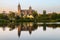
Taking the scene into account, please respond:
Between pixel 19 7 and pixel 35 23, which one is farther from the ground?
pixel 19 7

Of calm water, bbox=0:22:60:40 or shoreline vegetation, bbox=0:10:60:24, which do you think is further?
shoreline vegetation, bbox=0:10:60:24

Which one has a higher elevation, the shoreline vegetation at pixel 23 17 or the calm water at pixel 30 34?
the shoreline vegetation at pixel 23 17

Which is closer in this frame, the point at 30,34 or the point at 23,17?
the point at 30,34

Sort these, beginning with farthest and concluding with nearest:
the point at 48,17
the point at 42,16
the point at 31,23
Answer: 1. the point at 31,23
2. the point at 48,17
3. the point at 42,16

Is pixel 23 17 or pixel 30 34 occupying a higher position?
pixel 23 17

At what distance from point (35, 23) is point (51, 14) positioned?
1207 millimetres

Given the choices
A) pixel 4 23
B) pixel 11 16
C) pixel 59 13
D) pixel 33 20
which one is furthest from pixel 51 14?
pixel 4 23

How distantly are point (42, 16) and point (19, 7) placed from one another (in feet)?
4.00

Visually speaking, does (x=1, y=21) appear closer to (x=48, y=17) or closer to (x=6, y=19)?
(x=6, y=19)

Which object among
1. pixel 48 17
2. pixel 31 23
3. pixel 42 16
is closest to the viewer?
pixel 42 16

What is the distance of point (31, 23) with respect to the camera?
29.2 ft

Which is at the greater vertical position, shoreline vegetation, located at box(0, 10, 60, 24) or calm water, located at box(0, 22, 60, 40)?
shoreline vegetation, located at box(0, 10, 60, 24)

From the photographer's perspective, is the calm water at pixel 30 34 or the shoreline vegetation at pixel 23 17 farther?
the shoreline vegetation at pixel 23 17

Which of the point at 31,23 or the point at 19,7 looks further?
the point at 31,23
